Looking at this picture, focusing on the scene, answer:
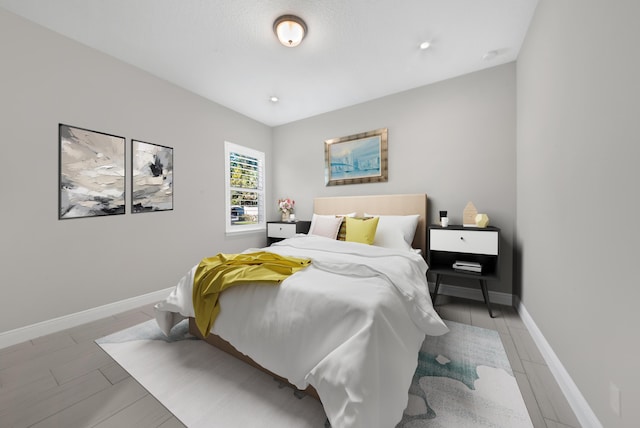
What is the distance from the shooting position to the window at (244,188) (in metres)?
3.74

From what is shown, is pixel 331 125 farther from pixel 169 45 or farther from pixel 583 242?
pixel 583 242

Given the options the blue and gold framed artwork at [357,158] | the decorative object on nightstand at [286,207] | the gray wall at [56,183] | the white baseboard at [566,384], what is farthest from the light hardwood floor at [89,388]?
the decorative object on nightstand at [286,207]

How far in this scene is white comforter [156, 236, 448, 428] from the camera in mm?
968

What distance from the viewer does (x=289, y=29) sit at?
2000 millimetres

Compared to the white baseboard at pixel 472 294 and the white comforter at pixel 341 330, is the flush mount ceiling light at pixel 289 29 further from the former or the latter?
the white baseboard at pixel 472 294

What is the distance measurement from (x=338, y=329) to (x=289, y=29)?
2341 mm

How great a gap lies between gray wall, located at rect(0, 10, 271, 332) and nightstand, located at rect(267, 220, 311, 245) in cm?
118

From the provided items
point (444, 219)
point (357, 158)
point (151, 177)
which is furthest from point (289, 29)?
point (444, 219)

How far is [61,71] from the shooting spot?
214 centimetres

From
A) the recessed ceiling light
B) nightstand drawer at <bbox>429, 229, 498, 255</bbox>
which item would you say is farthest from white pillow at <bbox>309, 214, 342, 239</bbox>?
the recessed ceiling light

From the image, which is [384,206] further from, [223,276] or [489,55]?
[223,276]

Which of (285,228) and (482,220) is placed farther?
(285,228)

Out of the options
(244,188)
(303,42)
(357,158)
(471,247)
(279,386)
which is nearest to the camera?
(279,386)

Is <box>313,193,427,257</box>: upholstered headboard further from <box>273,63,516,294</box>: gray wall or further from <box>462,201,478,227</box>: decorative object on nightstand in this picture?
<box>462,201,478,227</box>: decorative object on nightstand
